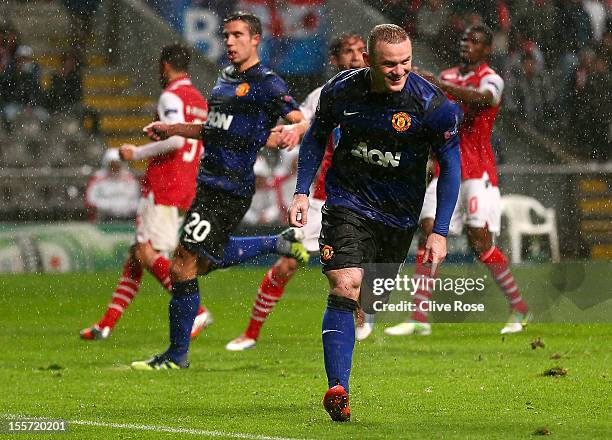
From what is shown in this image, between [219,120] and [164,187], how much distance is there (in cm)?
203

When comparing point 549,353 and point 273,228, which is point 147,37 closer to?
point 273,228

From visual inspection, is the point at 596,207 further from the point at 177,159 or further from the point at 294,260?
the point at 294,260

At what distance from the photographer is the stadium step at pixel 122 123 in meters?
20.0

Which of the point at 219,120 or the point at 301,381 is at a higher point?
the point at 219,120

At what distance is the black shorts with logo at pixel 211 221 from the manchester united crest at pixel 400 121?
235cm

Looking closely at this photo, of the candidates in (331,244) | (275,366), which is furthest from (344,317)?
(275,366)

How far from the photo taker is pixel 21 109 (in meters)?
19.1

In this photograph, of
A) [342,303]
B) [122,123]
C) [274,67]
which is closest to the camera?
[342,303]

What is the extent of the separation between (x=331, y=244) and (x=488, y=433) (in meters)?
1.15

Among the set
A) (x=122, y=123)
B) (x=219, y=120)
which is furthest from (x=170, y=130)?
(x=122, y=123)

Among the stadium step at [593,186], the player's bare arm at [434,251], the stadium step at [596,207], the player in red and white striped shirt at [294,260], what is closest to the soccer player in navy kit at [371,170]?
the player's bare arm at [434,251]

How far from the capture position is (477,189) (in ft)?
34.4

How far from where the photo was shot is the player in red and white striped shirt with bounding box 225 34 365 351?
9539 millimetres

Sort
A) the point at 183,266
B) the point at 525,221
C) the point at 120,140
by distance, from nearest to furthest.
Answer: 1. the point at 183,266
2. the point at 525,221
3. the point at 120,140
